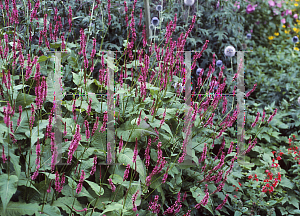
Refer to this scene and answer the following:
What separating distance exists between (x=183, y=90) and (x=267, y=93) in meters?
2.21

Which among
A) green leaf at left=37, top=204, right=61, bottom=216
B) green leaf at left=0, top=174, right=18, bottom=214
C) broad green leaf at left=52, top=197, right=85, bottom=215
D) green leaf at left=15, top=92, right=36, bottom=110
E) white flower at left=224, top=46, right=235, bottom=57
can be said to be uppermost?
white flower at left=224, top=46, right=235, bottom=57

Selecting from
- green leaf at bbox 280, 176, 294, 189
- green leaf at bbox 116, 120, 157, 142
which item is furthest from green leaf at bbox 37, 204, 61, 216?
green leaf at bbox 280, 176, 294, 189

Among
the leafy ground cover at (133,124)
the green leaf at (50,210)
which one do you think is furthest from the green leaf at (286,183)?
the green leaf at (50,210)

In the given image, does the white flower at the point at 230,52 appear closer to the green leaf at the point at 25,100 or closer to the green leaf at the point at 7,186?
the green leaf at the point at 25,100

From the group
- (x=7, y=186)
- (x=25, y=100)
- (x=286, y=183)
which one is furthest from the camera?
(x=286, y=183)

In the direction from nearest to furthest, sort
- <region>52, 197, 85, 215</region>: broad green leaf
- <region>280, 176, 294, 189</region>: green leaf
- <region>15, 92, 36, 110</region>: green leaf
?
<region>52, 197, 85, 215</region>: broad green leaf < <region>15, 92, 36, 110</region>: green leaf < <region>280, 176, 294, 189</region>: green leaf

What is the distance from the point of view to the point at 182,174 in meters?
1.94

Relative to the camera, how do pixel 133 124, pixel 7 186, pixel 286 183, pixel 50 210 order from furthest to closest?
1. pixel 286 183
2. pixel 133 124
3. pixel 50 210
4. pixel 7 186

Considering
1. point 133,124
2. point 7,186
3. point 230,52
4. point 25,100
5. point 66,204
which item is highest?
point 230,52

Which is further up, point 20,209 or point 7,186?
point 7,186

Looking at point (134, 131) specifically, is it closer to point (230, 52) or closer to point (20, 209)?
point (20, 209)

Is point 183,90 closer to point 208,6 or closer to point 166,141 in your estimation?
point 166,141

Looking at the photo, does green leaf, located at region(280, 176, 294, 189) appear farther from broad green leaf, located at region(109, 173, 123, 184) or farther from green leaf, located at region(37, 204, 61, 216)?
green leaf, located at region(37, 204, 61, 216)

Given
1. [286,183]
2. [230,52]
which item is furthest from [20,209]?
[230,52]
